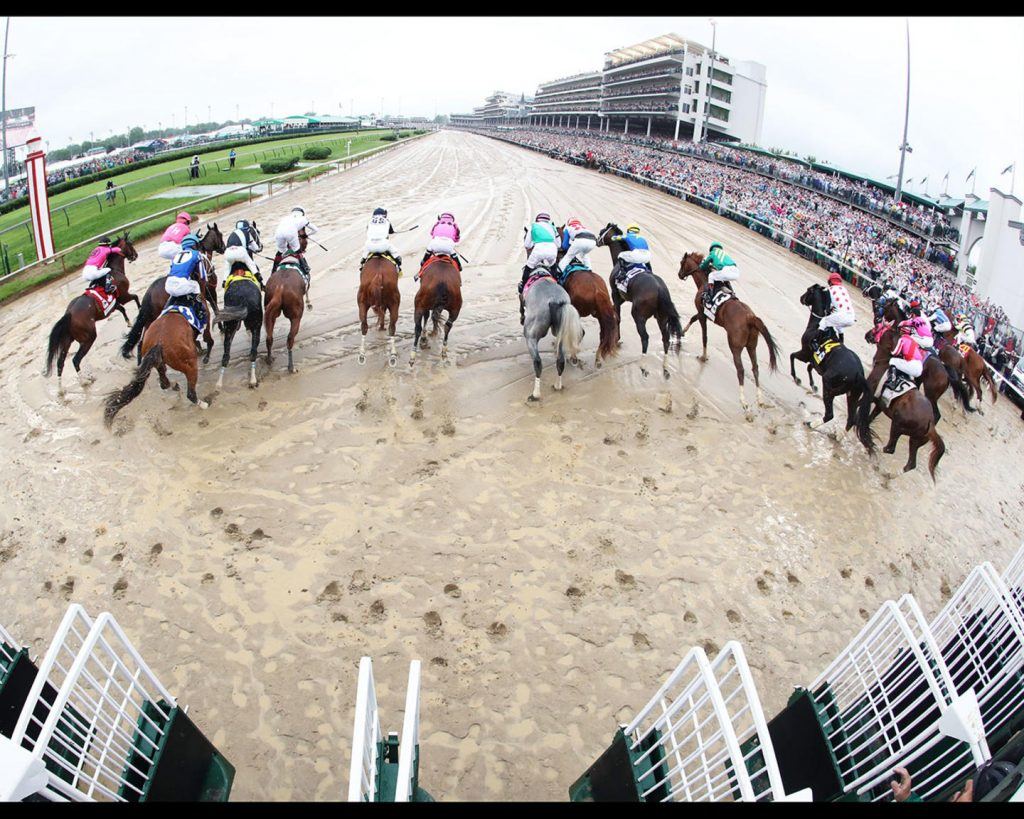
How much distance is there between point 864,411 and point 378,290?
6.58 meters

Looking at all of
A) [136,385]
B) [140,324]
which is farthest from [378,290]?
[140,324]

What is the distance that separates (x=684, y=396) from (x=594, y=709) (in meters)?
5.11

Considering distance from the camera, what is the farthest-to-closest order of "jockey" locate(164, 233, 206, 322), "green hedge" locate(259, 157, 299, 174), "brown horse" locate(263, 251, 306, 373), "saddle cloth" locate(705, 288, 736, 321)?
"green hedge" locate(259, 157, 299, 174) < "saddle cloth" locate(705, 288, 736, 321) < "brown horse" locate(263, 251, 306, 373) < "jockey" locate(164, 233, 206, 322)

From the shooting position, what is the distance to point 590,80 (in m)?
86.2

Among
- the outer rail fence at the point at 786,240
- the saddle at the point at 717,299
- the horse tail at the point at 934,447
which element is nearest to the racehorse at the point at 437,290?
the saddle at the point at 717,299

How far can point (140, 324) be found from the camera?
818 centimetres

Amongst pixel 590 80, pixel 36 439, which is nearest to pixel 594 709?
pixel 36 439

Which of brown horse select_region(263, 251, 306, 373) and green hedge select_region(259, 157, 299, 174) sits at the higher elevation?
green hedge select_region(259, 157, 299, 174)

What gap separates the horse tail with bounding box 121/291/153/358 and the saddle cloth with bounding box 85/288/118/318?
46 cm

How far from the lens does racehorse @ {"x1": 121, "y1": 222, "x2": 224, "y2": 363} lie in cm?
797

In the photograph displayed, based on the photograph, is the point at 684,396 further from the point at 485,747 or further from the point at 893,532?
the point at 485,747

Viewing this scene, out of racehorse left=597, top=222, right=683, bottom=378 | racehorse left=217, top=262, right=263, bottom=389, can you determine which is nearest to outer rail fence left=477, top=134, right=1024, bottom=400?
racehorse left=597, top=222, right=683, bottom=378

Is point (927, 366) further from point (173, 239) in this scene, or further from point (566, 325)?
point (173, 239)

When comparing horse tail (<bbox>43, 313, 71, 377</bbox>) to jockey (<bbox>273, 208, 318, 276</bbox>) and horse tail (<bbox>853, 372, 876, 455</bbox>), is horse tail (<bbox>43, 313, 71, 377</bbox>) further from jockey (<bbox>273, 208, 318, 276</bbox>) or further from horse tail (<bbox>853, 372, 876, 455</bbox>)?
horse tail (<bbox>853, 372, 876, 455</bbox>)
